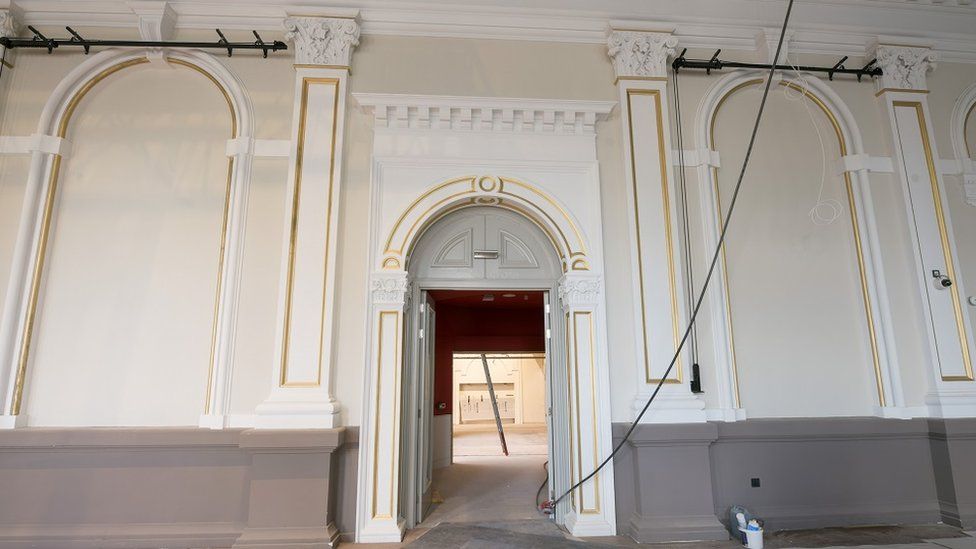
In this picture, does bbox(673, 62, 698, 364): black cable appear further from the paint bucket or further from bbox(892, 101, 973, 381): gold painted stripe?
bbox(892, 101, 973, 381): gold painted stripe

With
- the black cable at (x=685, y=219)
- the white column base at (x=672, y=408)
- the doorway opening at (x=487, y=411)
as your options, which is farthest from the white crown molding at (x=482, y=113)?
the white column base at (x=672, y=408)

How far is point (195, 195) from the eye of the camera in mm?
4047

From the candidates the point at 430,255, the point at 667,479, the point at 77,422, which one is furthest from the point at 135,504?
the point at 667,479

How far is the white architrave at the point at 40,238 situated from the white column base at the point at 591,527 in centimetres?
271

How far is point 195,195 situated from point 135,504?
231 centimetres

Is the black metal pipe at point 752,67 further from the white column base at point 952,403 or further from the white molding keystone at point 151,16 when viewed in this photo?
the white molding keystone at point 151,16

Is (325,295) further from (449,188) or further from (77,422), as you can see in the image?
(77,422)

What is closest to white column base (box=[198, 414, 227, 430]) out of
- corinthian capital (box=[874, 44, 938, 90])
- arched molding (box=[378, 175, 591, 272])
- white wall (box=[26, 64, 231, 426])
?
white wall (box=[26, 64, 231, 426])

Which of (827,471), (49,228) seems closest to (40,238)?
(49,228)

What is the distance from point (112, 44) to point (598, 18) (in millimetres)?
4069

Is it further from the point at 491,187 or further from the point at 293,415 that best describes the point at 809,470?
the point at 293,415

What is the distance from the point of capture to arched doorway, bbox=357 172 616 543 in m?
3.70

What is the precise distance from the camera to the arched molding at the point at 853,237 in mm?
3992

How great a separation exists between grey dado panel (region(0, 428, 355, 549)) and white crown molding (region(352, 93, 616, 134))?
2.53 m
